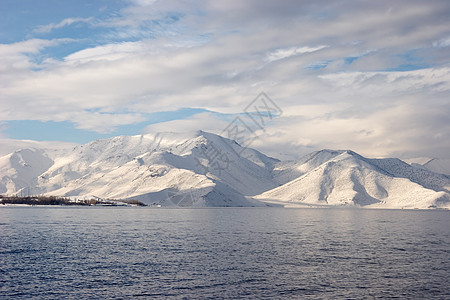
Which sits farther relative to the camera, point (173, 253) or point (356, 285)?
point (173, 253)

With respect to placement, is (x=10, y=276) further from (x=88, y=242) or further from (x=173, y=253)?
(x=88, y=242)

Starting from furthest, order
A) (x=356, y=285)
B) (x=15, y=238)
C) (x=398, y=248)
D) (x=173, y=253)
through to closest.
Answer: (x=15, y=238)
(x=398, y=248)
(x=173, y=253)
(x=356, y=285)

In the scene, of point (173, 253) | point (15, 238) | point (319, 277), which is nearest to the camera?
point (319, 277)

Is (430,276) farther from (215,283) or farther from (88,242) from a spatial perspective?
(88,242)

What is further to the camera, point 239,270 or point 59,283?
point 239,270

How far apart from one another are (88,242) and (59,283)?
47.9 metres

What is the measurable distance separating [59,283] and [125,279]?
9360 millimetres

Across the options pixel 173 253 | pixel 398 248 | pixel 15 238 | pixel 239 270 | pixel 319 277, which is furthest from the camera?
pixel 15 238

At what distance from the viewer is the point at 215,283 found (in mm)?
65000

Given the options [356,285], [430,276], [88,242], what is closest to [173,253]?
[88,242]

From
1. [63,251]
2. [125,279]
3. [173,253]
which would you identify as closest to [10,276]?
[125,279]

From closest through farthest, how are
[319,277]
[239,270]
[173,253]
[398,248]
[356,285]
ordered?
[356,285] → [319,277] → [239,270] → [173,253] → [398,248]

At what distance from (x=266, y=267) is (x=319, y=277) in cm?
1136

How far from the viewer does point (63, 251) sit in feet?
311
